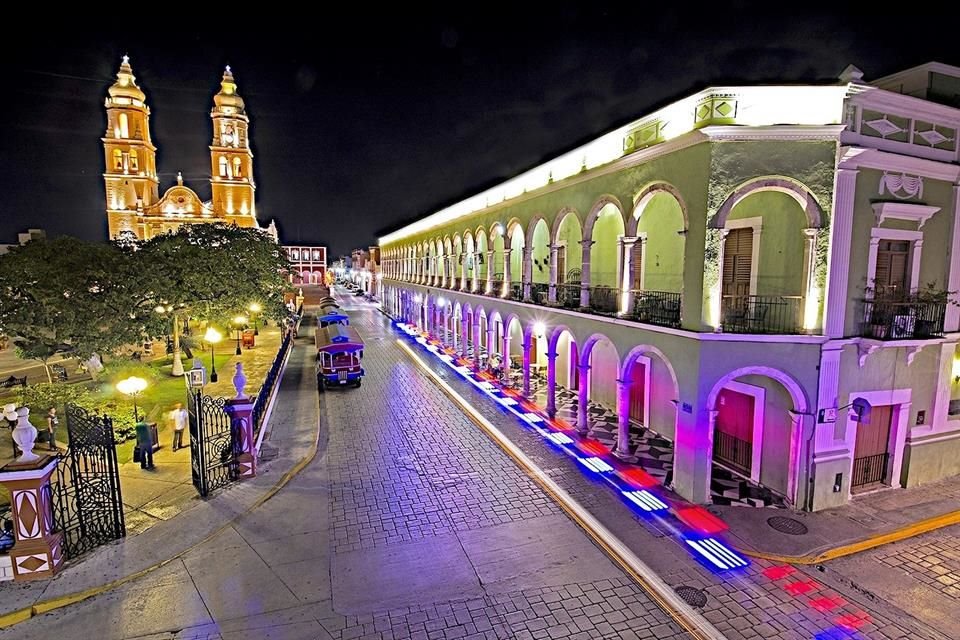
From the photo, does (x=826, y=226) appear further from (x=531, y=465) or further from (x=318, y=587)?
(x=318, y=587)

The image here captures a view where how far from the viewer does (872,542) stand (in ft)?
30.3

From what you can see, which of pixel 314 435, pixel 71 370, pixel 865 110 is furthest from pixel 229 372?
pixel 865 110

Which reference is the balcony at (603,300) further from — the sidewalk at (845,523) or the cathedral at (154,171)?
the cathedral at (154,171)

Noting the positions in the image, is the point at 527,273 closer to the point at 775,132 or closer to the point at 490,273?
the point at 490,273

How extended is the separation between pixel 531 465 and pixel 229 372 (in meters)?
17.7

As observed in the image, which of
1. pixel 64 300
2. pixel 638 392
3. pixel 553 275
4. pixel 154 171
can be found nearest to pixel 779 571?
pixel 638 392

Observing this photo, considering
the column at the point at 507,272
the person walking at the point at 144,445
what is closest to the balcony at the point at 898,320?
the column at the point at 507,272

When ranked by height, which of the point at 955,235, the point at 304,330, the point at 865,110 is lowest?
the point at 304,330

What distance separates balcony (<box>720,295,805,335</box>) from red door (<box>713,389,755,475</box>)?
2101mm

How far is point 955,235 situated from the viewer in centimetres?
1165

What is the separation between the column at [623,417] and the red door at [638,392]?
2758 millimetres

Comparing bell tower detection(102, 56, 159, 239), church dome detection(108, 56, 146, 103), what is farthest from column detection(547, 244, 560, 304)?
church dome detection(108, 56, 146, 103)

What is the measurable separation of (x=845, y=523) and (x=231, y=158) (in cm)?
7017

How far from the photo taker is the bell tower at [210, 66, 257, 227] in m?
61.3
